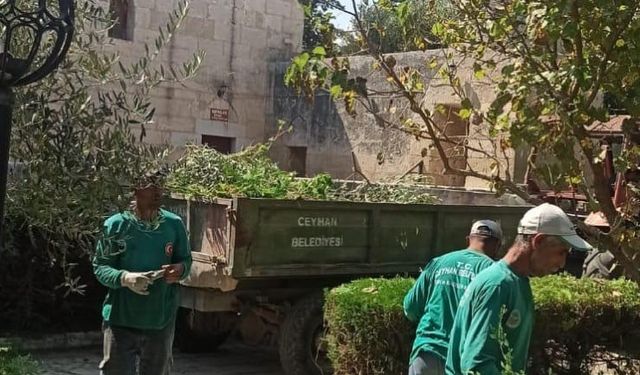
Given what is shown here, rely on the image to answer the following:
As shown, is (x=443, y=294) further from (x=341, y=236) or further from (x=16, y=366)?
(x=341, y=236)

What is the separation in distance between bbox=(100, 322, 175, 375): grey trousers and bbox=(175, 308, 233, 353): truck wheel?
3564 millimetres

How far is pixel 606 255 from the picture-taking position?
9633 millimetres

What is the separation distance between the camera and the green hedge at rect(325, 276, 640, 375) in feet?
20.4

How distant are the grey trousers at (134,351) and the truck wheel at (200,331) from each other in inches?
140

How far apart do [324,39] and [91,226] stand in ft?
6.11

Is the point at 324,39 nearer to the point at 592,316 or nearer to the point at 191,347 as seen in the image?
the point at 592,316

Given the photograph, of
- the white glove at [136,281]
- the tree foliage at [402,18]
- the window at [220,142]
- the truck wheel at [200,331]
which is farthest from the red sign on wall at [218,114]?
the white glove at [136,281]

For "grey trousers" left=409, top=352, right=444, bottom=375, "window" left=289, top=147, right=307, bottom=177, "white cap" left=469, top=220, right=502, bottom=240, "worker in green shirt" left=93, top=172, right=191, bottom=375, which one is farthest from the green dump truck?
"window" left=289, top=147, right=307, bottom=177

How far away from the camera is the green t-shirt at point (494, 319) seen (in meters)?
3.45

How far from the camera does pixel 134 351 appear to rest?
5.30 metres

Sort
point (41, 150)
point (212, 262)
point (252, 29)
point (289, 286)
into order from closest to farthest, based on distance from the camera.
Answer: point (41, 150) < point (212, 262) < point (289, 286) < point (252, 29)

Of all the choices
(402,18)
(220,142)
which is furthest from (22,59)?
(220,142)

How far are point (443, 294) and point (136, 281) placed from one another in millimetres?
1700

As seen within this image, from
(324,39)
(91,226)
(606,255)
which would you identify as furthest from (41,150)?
(606,255)
